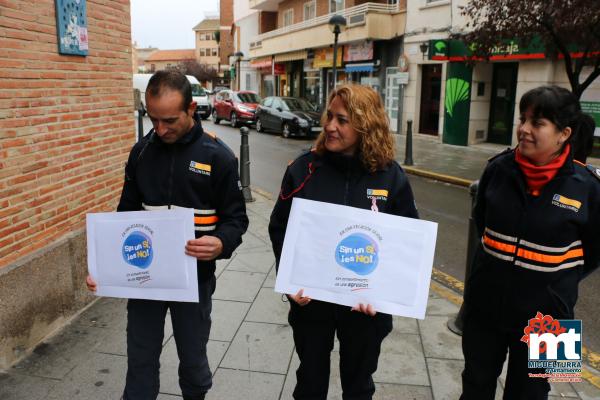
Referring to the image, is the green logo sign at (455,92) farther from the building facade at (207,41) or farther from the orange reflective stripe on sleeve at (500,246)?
the building facade at (207,41)

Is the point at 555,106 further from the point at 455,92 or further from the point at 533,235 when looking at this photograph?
the point at 455,92

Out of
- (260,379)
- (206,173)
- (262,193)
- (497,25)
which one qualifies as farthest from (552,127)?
(497,25)

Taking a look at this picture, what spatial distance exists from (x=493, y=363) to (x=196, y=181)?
1749mm

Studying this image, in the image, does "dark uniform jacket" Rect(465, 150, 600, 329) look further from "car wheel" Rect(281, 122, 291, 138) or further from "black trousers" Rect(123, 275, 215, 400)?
"car wheel" Rect(281, 122, 291, 138)

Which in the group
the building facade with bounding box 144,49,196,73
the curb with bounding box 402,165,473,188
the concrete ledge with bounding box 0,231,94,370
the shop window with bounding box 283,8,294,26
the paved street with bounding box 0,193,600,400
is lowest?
the paved street with bounding box 0,193,600,400

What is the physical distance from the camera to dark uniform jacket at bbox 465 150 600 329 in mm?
2297

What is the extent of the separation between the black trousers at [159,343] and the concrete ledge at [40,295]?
127cm

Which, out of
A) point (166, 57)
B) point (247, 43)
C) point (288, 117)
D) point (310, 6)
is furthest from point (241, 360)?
point (166, 57)

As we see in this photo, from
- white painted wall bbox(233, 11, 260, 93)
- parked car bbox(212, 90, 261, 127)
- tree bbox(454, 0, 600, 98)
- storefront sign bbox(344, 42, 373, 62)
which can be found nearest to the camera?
tree bbox(454, 0, 600, 98)

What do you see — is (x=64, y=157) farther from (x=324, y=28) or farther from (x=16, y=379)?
(x=324, y=28)

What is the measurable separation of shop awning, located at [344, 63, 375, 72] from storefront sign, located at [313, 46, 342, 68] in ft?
3.34

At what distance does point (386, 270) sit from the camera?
2.28 m

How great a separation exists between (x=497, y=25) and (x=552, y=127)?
363 inches

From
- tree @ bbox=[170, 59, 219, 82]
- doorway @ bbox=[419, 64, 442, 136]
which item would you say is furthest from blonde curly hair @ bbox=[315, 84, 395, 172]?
tree @ bbox=[170, 59, 219, 82]
